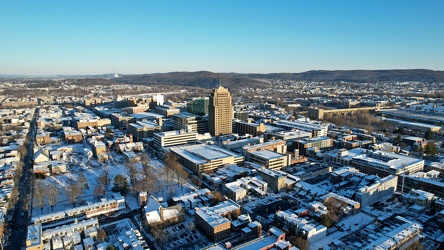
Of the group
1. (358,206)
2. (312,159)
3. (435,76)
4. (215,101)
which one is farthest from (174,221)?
(435,76)

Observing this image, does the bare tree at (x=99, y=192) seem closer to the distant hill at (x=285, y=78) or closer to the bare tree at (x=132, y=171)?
the bare tree at (x=132, y=171)

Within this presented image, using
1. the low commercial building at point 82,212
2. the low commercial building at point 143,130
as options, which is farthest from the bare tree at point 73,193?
the low commercial building at point 143,130

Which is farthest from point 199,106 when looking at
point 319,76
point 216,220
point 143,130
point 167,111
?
point 319,76

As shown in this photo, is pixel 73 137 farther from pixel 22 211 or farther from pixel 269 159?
pixel 269 159

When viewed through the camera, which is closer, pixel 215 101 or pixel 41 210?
pixel 41 210

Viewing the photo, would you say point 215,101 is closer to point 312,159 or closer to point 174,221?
point 312,159

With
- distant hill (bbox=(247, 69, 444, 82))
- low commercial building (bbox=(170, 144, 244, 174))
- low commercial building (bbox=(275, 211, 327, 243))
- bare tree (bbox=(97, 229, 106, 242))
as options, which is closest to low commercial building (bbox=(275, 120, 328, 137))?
low commercial building (bbox=(170, 144, 244, 174))

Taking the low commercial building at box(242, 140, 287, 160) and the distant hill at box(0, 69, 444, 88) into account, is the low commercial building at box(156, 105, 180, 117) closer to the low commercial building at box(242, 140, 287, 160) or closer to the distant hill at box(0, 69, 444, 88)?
the low commercial building at box(242, 140, 287, 160)
